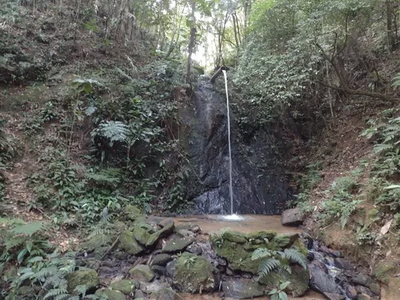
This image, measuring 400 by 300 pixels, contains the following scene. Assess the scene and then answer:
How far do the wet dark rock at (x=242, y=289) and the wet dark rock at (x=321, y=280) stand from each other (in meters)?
0.87

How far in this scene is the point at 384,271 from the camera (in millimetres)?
4375

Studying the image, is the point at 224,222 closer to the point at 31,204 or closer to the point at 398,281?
the point at 398,281

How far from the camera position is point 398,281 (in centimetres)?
412

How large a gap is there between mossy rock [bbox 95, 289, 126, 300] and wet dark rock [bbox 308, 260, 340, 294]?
2870mm

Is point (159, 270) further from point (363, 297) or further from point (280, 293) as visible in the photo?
point (363, 297)

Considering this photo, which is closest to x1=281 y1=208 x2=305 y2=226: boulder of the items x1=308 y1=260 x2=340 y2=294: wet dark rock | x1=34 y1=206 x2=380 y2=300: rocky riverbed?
x1=34 y1=206 x2=380 y2=300: rocky riverbed

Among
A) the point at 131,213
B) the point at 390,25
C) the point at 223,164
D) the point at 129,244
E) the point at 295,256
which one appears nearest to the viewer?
the point at 295,256

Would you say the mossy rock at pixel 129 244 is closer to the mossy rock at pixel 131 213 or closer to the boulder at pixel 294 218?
the mossy rock at pixel 131 213

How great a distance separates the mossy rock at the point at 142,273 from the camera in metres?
4.25

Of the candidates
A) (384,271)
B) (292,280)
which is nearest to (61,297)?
(292,280)

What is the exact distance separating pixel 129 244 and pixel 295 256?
2770 millimetres

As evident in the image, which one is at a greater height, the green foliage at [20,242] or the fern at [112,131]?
the fern at [112,131]

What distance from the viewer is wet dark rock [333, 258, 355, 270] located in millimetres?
4893

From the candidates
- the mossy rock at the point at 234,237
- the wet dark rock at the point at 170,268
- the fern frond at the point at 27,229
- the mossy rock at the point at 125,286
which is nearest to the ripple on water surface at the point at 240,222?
the mossy rock at the point at 234,237
